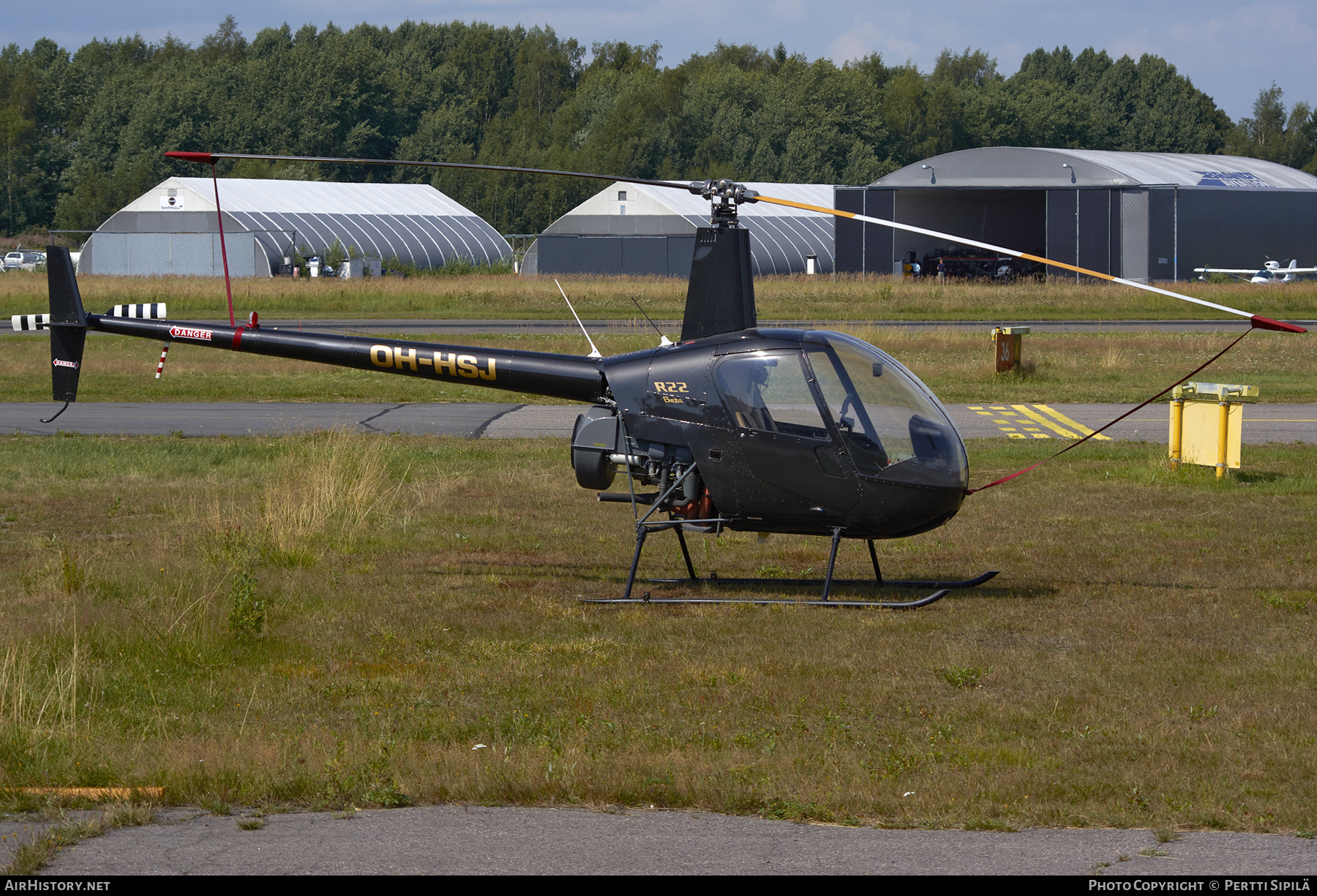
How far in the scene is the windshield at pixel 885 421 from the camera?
952 centimetres

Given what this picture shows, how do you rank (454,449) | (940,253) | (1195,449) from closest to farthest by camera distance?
(1195,449), (454,449), (940,253)

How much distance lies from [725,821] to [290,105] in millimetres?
105574

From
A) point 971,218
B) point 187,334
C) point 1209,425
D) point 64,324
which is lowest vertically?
point 1209,425

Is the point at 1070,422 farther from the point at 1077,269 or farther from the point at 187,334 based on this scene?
the point at 187,334

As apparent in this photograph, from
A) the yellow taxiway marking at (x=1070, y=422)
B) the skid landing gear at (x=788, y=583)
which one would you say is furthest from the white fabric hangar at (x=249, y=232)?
the skid landing gear at (x=788, y=583)

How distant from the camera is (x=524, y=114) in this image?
128m

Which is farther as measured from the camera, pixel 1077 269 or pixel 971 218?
pixel 971 218

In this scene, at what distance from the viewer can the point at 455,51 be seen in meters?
146

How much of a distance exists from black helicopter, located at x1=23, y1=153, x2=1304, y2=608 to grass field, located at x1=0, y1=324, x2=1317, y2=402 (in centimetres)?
1411

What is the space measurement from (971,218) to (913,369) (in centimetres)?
4304

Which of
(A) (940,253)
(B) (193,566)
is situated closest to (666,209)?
(A) (940,253)

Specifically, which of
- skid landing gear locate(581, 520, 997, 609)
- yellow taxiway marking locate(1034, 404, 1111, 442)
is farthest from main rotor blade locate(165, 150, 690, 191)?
yellow taxiway marking locate(1034, 404, 1111, 442)

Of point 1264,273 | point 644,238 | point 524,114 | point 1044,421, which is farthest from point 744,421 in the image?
Answer: point 524,114

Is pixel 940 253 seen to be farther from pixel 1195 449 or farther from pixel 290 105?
pixel 290 105
